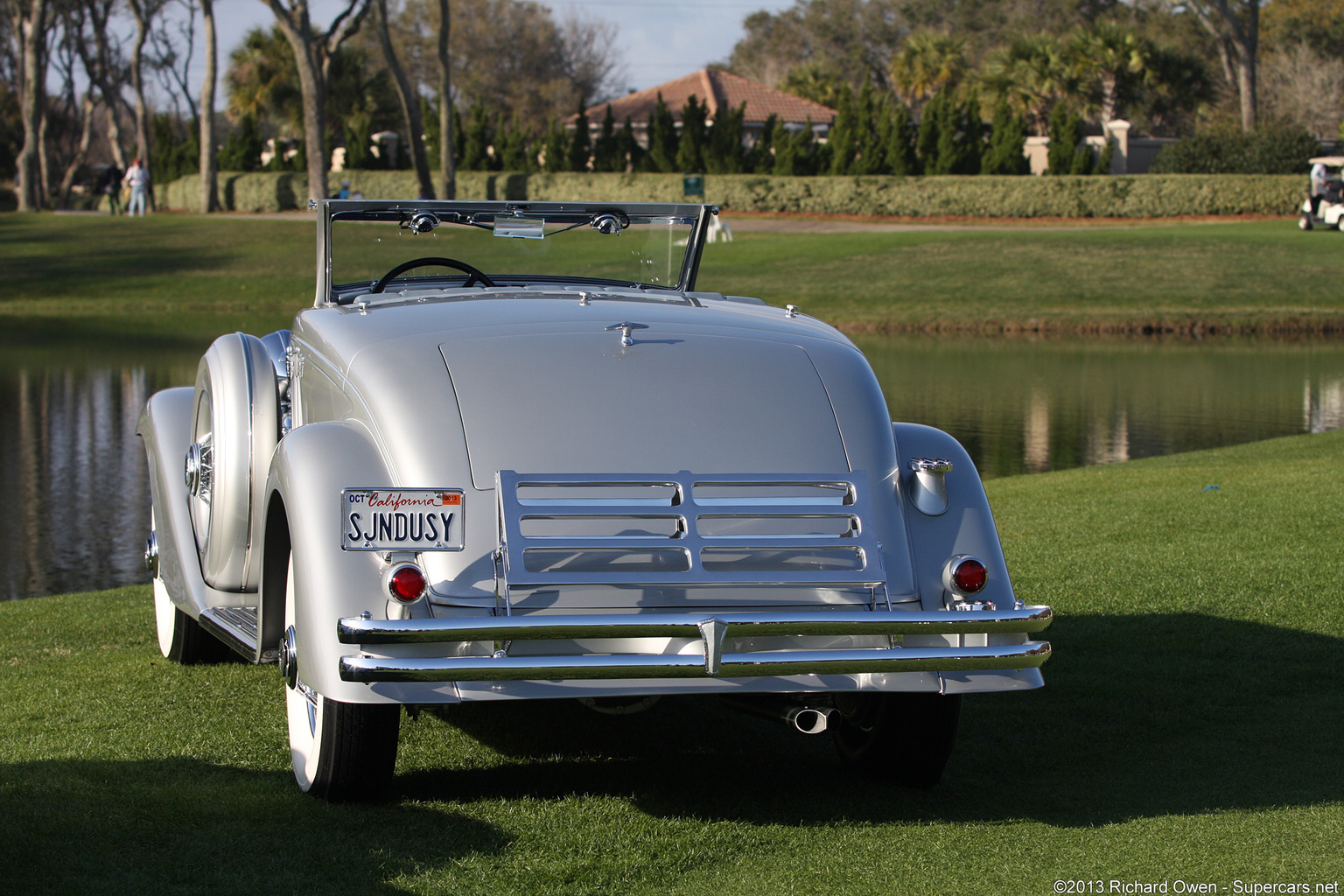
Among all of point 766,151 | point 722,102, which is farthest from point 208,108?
point 722,102

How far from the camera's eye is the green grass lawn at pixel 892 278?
2886 centimetres

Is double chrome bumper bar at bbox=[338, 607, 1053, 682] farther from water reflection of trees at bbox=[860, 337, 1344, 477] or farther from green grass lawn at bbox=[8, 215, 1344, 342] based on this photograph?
green grass lawn at bbox=[8, 215, 1344, 342]

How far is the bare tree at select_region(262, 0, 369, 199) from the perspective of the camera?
1528 inches

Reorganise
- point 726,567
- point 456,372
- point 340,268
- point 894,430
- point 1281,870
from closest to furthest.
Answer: point 1281,870
point 726,567
point 456,372
point 894,430
point 340,268

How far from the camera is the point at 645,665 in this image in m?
3.61

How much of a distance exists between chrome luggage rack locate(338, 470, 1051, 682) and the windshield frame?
6.32 feet

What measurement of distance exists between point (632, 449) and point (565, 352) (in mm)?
447

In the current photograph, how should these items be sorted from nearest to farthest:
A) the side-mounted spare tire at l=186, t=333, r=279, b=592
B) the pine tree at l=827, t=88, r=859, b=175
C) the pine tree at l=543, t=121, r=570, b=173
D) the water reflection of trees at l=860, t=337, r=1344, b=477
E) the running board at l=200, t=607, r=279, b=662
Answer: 1. the running board at l=200, t=607, r=279, b=662
2. the side-mounted spare tire at l=186, t=333, r=279, b=592
3. the water reflection of trees at l=860, t=337, r=1344, b=477
4. the pine tree at l=827, t=88, r=859, b=175
5. the pine tree at l=543, t=121, r=570, b=173

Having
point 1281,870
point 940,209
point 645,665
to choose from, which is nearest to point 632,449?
point 645,665

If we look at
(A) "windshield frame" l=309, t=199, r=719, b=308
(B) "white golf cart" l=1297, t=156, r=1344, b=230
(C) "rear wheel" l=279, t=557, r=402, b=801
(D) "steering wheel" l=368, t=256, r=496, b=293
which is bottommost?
(C) "rear wheel" l=279, t=557, r=402, b=801

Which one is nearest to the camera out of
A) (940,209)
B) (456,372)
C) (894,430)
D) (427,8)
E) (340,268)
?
(456,372)

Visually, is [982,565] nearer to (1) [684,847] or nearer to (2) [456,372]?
(1) [684,847]

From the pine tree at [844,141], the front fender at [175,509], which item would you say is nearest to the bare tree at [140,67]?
the pine tree at [844,141]

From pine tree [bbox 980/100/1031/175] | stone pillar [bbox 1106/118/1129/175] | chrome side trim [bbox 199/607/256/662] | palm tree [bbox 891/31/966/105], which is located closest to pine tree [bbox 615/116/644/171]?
pine tree [bbox 980/100/1031/175]
